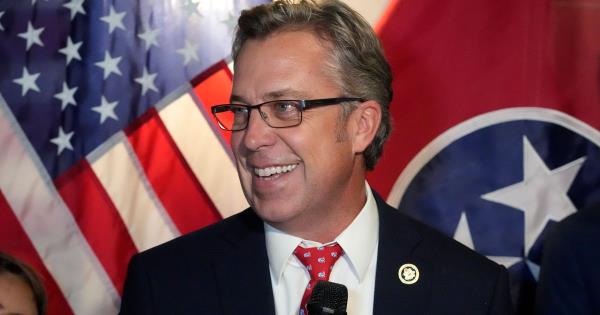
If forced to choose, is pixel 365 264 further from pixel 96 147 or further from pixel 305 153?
pixel 96 147

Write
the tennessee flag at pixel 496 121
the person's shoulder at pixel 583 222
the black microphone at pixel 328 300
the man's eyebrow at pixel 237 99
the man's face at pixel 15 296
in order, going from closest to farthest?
1. the black microphone at pixel 328 300
2. the man's face at pixel 15 296
3. the man's eyebrow at pixel 237 99
4. the person's shoulder at pixel 583 222
5. the tennessee flag at pixel 496 121

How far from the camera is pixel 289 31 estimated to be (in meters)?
2.16

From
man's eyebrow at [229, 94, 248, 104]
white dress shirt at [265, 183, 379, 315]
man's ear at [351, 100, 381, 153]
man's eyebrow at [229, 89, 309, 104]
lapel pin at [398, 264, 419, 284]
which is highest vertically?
man's eyebrow at [229, 94, 248, 104]

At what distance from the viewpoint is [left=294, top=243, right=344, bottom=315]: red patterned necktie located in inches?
84.7

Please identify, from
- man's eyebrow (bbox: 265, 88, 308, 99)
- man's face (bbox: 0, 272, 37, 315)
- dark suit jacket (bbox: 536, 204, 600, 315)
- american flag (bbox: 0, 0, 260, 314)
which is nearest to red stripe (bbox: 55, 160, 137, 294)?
american flag (bbox: 0, 0, 260, 314)

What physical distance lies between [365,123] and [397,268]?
38 cm

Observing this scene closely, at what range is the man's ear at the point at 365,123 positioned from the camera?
2229 millimetres

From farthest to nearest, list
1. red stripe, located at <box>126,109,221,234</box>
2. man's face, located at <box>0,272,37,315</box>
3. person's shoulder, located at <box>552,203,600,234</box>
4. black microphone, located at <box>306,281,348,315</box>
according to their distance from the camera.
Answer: red stripe, located at <box>126,109,221,234</box> → person's shoulder, located at <box>552,203,600,234</box> → man's face, located at <box>0,272,37,315</box> → black microphone, located at <box>306,281,348,315</box>

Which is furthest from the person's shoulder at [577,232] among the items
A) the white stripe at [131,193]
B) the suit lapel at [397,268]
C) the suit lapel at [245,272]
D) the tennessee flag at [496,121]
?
the white stripe at [131,193]

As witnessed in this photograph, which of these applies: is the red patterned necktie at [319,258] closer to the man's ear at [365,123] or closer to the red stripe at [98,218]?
the man's ear at [365,123]

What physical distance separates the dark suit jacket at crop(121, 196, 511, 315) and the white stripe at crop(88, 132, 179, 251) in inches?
30.6

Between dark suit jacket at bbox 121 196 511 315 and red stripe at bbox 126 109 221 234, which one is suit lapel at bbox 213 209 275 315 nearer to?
dark suit jacket at bbox 121 196 511 315

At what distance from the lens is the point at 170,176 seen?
10.1 feet

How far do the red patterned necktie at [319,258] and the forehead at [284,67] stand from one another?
15.4 inches
